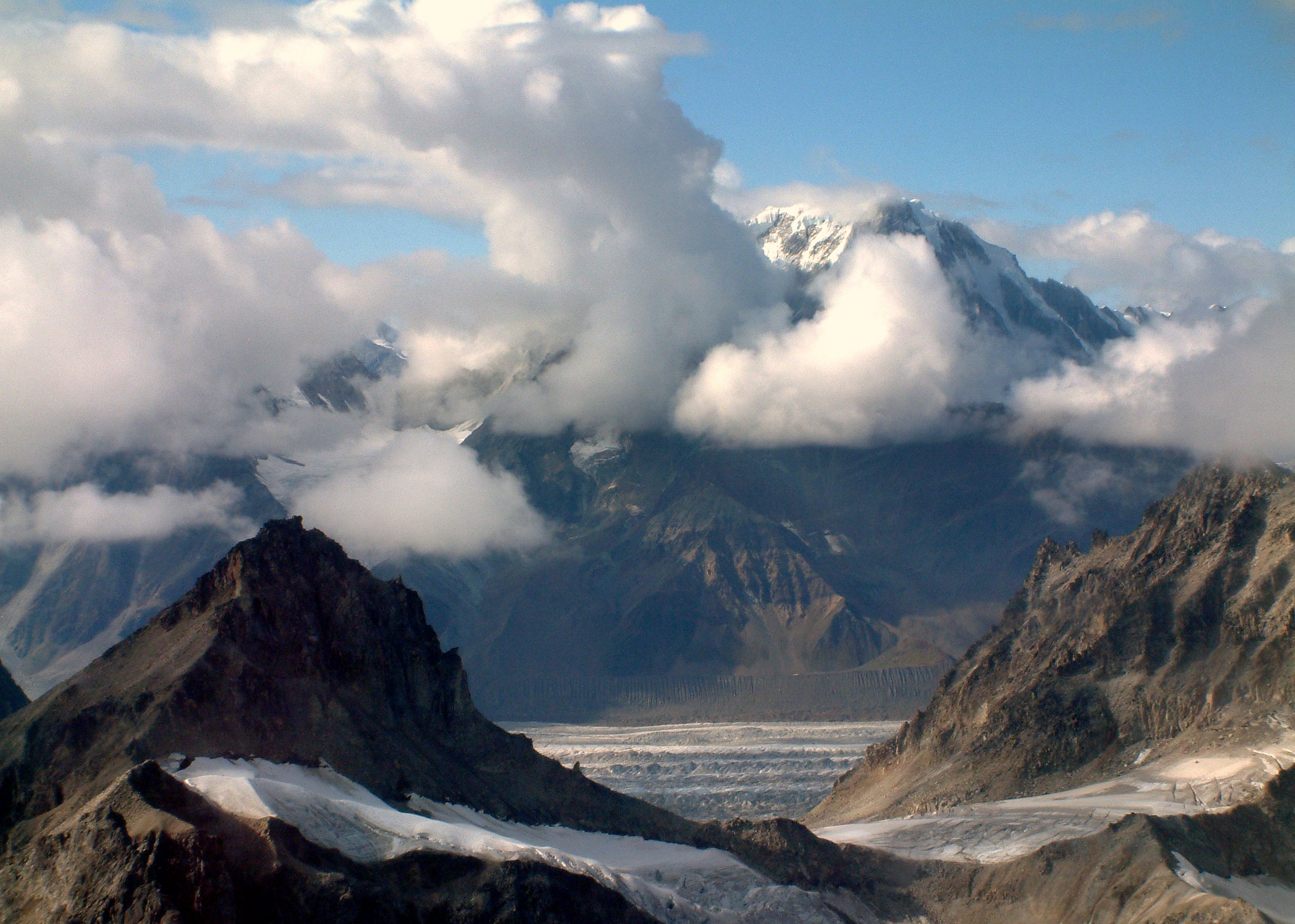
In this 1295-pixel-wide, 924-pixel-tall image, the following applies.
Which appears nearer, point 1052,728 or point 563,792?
point 563,792

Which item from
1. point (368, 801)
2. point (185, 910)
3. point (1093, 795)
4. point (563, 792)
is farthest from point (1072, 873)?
point (185, 910)

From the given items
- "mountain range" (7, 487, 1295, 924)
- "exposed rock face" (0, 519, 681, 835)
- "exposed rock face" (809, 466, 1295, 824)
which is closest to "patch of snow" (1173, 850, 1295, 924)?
"mountain range" (7, 487, 1295, 924)

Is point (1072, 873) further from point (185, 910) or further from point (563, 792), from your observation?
point (185, 910)

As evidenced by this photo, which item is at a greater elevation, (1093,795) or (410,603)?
(410,603)

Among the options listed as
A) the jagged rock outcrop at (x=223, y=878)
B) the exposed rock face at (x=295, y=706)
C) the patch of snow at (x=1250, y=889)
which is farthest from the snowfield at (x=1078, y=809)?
A: the jagged rock outcrop at (x=223, y=878)

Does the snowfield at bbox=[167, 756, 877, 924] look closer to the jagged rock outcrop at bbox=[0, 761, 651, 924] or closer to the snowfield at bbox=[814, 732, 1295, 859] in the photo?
the jagged rock outcrop at bbox=[0, 761, 651, 924]
